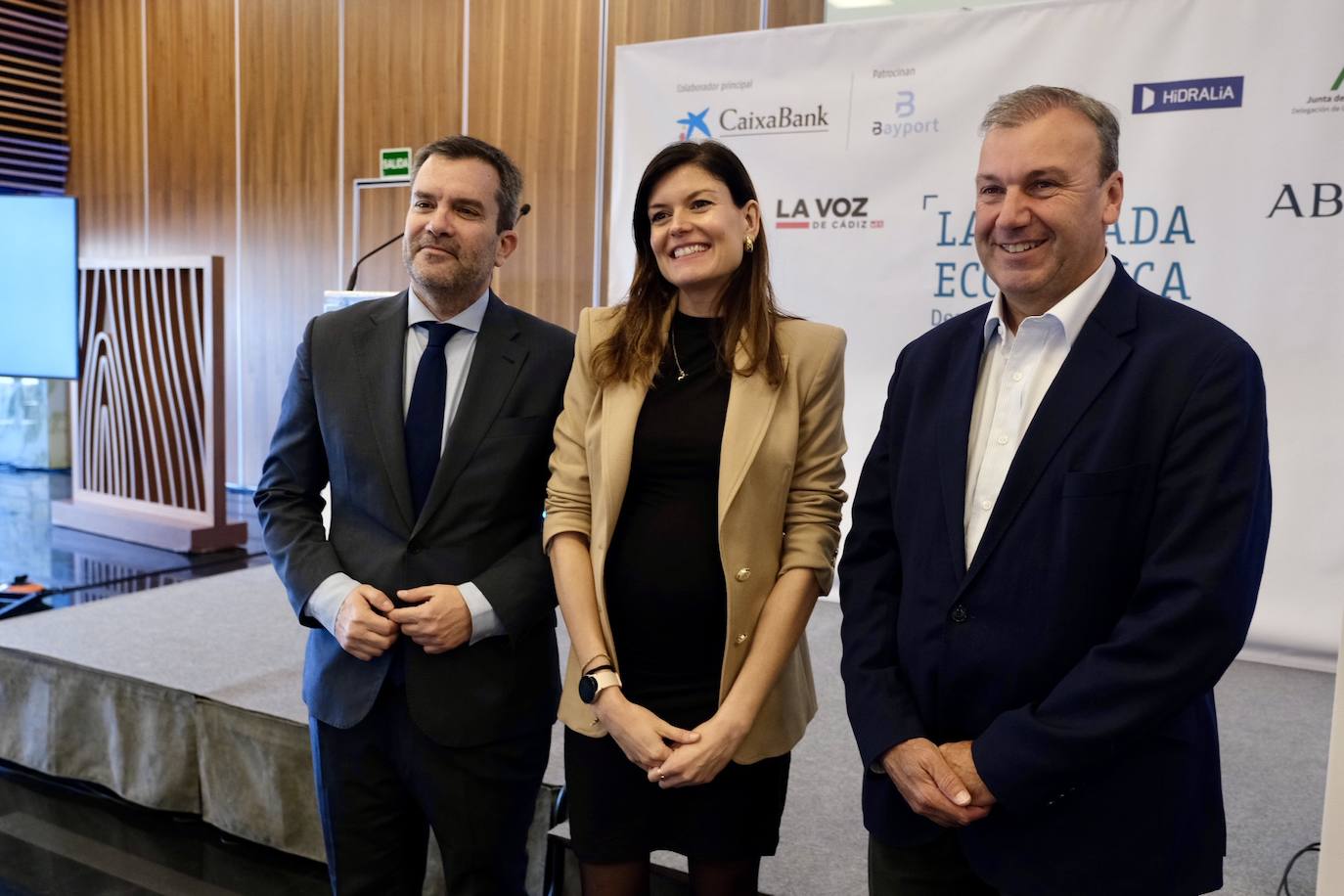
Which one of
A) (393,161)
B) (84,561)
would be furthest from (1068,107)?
(393,161)

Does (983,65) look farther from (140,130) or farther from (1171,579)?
(140,130)

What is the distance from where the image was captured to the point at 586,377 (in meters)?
1.69

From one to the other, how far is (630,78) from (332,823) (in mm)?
3932

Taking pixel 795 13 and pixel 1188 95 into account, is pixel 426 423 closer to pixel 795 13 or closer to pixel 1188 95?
pixel 1188 95

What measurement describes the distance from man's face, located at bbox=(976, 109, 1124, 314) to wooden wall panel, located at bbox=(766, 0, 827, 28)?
4.22 metres

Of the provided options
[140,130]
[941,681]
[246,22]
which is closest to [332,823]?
[941,681]

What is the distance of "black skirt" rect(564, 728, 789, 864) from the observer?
1.58m

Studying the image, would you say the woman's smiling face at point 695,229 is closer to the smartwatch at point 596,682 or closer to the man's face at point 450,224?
the man's face at point 450,224

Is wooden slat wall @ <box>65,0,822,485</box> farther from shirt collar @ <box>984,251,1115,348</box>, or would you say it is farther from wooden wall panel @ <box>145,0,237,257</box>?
shirt collar @ <box>984,251,1115,348</box>

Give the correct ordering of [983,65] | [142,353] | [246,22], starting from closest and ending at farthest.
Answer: [983,65] < [142,353] < [246,22]

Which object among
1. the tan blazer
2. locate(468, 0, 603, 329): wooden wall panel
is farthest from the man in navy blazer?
locate(468, 0, 603, 329): wooden wall panel

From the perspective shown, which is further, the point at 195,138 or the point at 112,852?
the point at 195,138

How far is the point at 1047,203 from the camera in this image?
1.30m

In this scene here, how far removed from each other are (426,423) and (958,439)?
89cm
